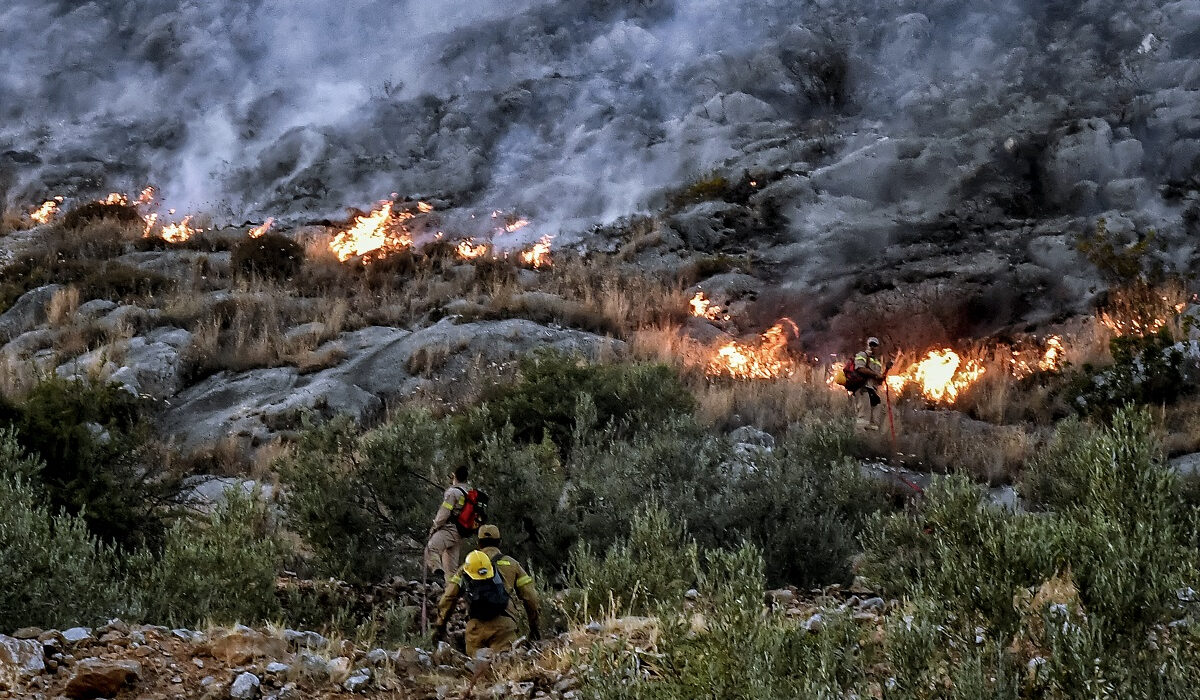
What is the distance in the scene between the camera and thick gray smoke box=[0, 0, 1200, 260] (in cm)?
1834

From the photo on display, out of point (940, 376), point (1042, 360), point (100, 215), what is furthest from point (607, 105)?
point (1042, 360)

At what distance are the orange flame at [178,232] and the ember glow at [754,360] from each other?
35.6 feet

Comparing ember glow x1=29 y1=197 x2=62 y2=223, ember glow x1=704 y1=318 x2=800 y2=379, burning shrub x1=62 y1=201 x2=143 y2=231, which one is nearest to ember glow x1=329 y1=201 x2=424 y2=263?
burning shrub x1=62 y1=201 x2=143 y2=231

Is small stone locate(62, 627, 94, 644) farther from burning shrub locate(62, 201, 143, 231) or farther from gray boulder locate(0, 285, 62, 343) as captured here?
burning shrub locate(62, 201, 143, 231)

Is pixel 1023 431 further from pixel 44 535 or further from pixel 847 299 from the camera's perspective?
pixel 44 535

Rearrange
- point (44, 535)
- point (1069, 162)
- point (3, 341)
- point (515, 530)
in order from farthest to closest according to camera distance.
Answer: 1. point (1069, 162)
2. point (3, 341)
3. point (515, 530)
4. point (44, 535)

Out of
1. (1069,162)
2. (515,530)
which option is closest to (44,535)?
(515,530)

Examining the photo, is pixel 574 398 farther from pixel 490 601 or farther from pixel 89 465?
pixel 490 601

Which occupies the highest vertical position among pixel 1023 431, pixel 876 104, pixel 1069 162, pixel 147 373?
pixel 876 104

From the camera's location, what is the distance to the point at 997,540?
315cm

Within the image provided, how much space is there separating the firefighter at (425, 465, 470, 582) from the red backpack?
15 millimetres

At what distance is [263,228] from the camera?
19.6 metres

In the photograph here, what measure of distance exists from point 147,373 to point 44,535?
8.43 m

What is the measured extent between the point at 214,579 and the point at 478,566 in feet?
4.39
